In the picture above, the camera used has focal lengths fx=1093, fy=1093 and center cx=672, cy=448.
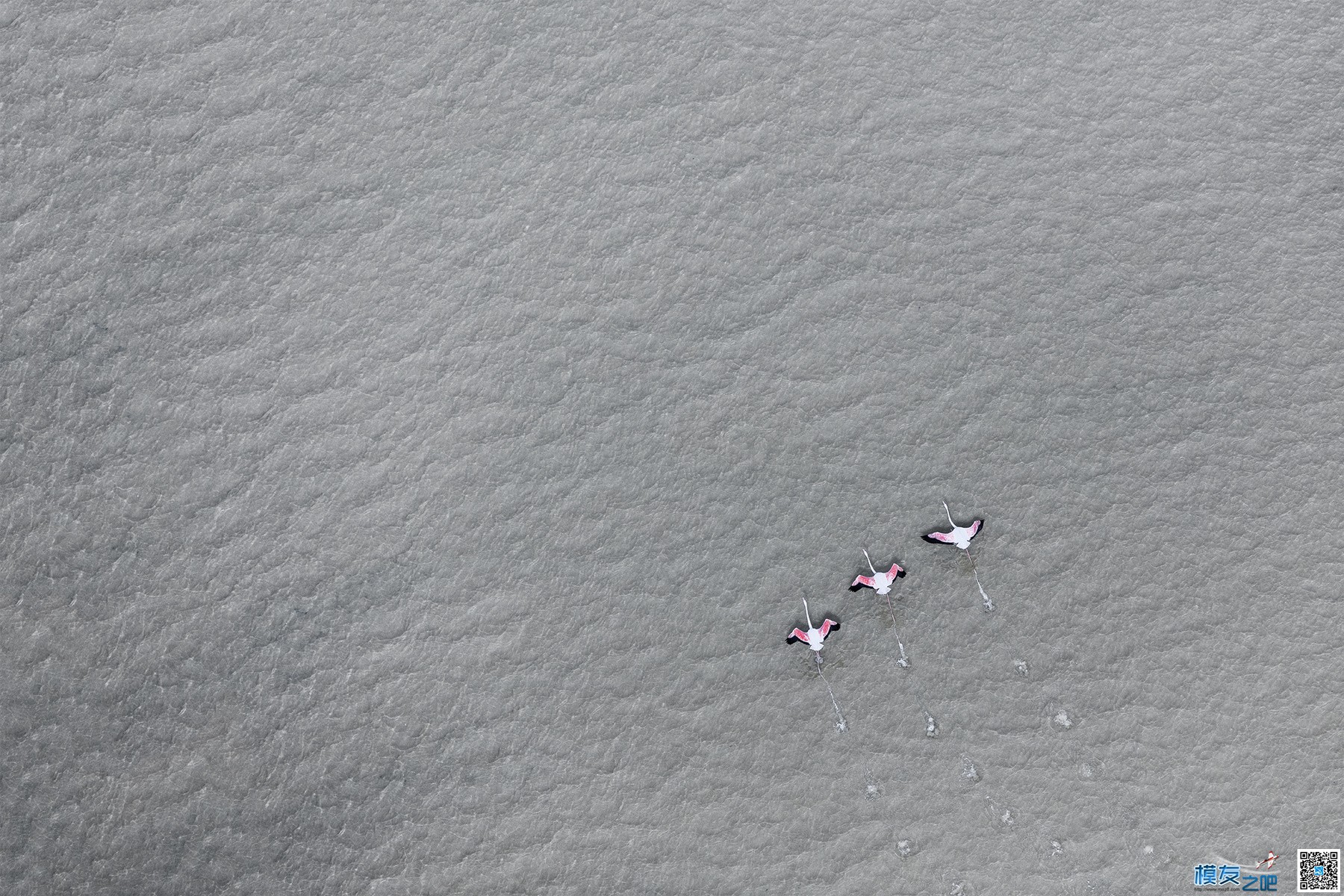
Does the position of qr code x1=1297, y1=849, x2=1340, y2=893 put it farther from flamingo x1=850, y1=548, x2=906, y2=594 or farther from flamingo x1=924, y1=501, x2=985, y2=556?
flamingo x1=850, y1=548, x2=906, y2=594

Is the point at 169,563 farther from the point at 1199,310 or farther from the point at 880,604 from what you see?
the point at 1199,310

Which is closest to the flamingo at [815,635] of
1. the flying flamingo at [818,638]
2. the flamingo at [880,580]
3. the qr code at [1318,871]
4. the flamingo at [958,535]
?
the flying flamingo at [818,638]

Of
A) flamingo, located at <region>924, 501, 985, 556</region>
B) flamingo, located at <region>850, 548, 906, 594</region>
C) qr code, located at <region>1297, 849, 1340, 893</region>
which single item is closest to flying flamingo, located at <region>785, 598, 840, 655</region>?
flamingo, located at <region>850, 548, 906, 594</region>

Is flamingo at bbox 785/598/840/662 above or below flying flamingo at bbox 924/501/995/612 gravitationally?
below

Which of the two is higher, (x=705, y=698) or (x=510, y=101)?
(x=510, y=101)


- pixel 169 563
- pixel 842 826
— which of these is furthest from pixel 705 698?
pixel 169 563

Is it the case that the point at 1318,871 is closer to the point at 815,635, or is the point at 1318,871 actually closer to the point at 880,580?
the point at 880,580
